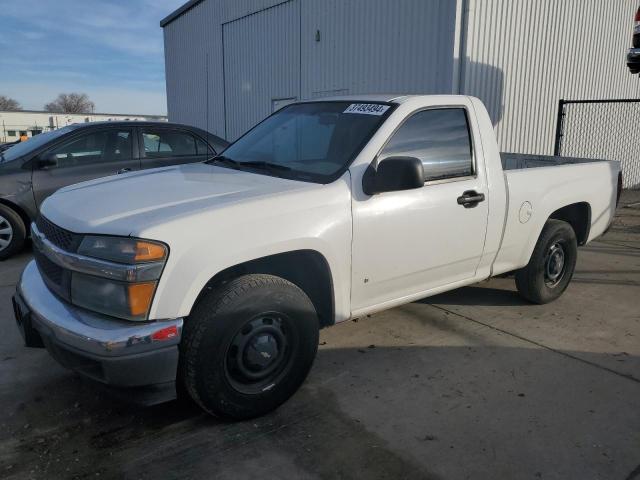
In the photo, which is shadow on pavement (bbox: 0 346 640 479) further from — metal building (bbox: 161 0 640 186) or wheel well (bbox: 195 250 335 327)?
metal building (bbox: 161 0 640 186)

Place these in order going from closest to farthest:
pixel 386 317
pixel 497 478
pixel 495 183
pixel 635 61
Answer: pixel 497 478
pixel 495 183
pixel 386 317
pixel 635 61

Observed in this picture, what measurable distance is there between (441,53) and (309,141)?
6132mm

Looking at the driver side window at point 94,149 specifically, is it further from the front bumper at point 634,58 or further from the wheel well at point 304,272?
the front bumper at point 634,58

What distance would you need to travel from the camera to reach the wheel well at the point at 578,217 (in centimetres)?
490

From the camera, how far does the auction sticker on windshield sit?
3.44 metres

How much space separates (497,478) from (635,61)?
8.47 meters

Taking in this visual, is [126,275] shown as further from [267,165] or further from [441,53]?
[441,53]

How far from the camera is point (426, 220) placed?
3363mm

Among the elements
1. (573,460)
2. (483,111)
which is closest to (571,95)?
(483,111)

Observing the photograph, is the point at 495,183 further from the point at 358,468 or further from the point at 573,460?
the point at 358,468

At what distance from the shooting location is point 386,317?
174 inches

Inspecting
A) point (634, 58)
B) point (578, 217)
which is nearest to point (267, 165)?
point (578, 217)

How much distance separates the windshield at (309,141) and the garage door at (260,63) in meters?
8.86

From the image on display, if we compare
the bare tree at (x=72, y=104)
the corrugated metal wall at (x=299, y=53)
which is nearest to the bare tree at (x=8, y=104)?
the bare tree at (x=72, y=104)
